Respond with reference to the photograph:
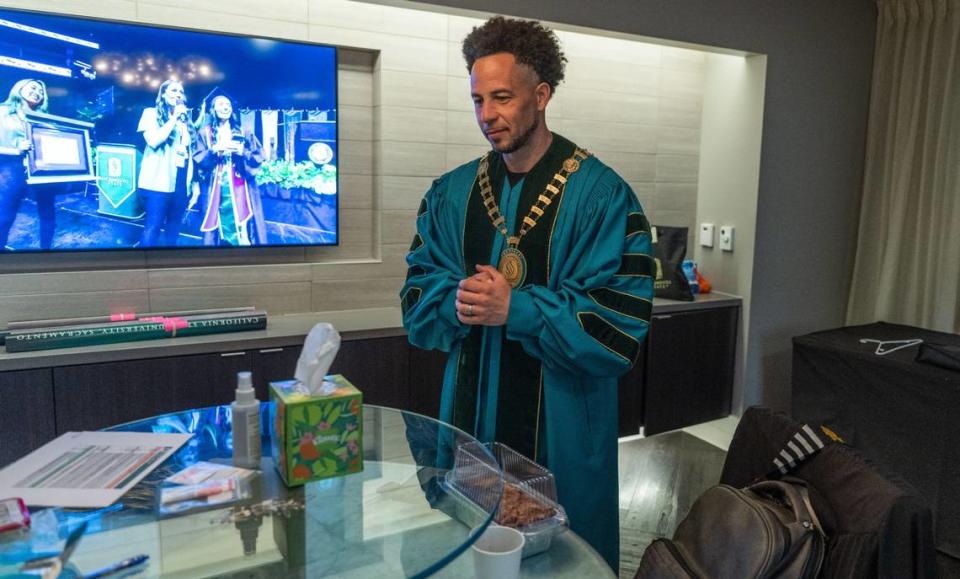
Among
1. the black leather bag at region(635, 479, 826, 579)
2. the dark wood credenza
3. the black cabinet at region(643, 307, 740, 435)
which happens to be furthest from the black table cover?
the black leather bag at region(635, 479, 826, 579)

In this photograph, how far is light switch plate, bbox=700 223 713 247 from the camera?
3982mm

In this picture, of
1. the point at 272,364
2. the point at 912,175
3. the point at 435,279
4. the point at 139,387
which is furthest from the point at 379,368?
the point at 912,175

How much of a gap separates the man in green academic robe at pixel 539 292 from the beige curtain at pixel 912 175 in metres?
2.80

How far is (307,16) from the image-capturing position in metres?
2.94

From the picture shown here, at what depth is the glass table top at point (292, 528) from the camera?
39.2 inches

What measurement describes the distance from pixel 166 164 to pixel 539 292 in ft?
6.11

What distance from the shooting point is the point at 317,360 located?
1156 mm

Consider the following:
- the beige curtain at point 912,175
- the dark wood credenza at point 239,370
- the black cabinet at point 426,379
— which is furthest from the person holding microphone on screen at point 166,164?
the beige curtain at point 912,175

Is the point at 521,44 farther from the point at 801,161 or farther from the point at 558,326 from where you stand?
the point at 801,161

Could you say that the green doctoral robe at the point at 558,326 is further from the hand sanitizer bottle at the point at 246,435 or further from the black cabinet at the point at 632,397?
the black cabinet at the point at 632,397

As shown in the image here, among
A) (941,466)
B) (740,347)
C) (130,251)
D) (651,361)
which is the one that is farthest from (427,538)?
(740,347)

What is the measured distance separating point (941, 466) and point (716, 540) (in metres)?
1.93

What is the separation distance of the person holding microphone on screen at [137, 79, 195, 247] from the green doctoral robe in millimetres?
1475

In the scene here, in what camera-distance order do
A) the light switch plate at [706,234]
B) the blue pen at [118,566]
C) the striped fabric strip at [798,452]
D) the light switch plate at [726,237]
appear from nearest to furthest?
the blue pen at [118,566] → the striped fabric strip at [798,452] → the light switch plate at [726,237] → the light switch plate at [706,234]
